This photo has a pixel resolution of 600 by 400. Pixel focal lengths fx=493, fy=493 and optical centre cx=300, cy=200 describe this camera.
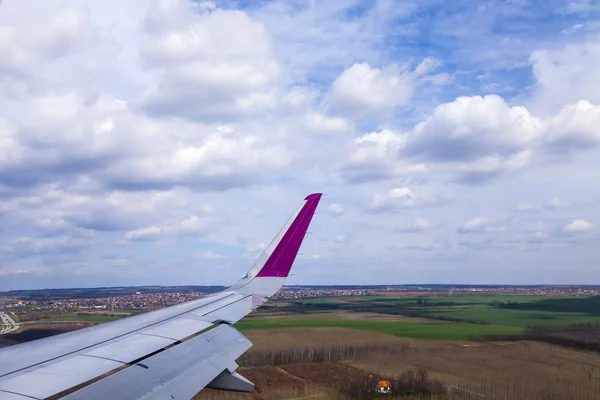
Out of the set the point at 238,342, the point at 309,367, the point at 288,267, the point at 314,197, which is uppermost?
the point at 314,197

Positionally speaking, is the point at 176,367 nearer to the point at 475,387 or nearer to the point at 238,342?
the point at 238,342

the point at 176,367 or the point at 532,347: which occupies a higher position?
the point at 176,367

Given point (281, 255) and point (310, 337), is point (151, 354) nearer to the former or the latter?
point (281, 255)

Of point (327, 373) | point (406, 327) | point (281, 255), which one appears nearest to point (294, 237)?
point (281, 255)

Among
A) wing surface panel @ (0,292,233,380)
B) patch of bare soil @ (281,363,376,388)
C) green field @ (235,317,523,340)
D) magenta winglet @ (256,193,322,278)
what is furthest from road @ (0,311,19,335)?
green field @ (235,317,523,340)

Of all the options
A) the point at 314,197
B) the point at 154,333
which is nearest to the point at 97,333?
the point at 154,333

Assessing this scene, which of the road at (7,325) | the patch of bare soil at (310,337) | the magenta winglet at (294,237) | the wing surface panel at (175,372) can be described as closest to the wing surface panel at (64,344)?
the wing surface panel at (175,372)
